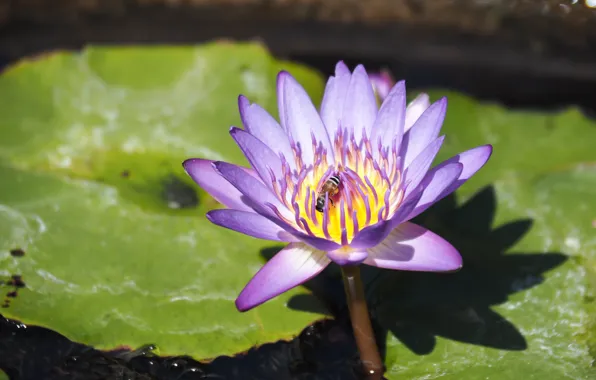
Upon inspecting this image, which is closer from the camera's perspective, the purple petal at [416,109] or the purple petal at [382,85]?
the purple petal at [416,109]

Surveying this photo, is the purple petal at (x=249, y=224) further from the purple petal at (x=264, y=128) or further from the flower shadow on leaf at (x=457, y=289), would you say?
the flower shadow on leaf at (x=457, y=289)

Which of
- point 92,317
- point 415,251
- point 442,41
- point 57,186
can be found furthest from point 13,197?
point 442,41

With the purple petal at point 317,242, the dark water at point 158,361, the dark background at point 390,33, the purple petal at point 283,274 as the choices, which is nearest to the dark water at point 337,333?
the dark water at point 158,361

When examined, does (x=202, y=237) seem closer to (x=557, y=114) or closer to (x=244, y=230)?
(x=244, y=230)

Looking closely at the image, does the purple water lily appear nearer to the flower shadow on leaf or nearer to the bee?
the bee

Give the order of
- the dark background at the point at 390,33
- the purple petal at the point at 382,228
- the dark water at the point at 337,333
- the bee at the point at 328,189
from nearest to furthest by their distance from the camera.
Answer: the purple petal at the point at 382,228 < the bee at the point at 328,189 < the dark water at the point at 337,333 < the dark background at the point at 390,33

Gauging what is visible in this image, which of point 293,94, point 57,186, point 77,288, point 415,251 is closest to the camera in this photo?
point 415,251

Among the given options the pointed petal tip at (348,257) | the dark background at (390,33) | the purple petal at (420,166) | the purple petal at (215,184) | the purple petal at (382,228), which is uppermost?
the dark background at (390,33)
